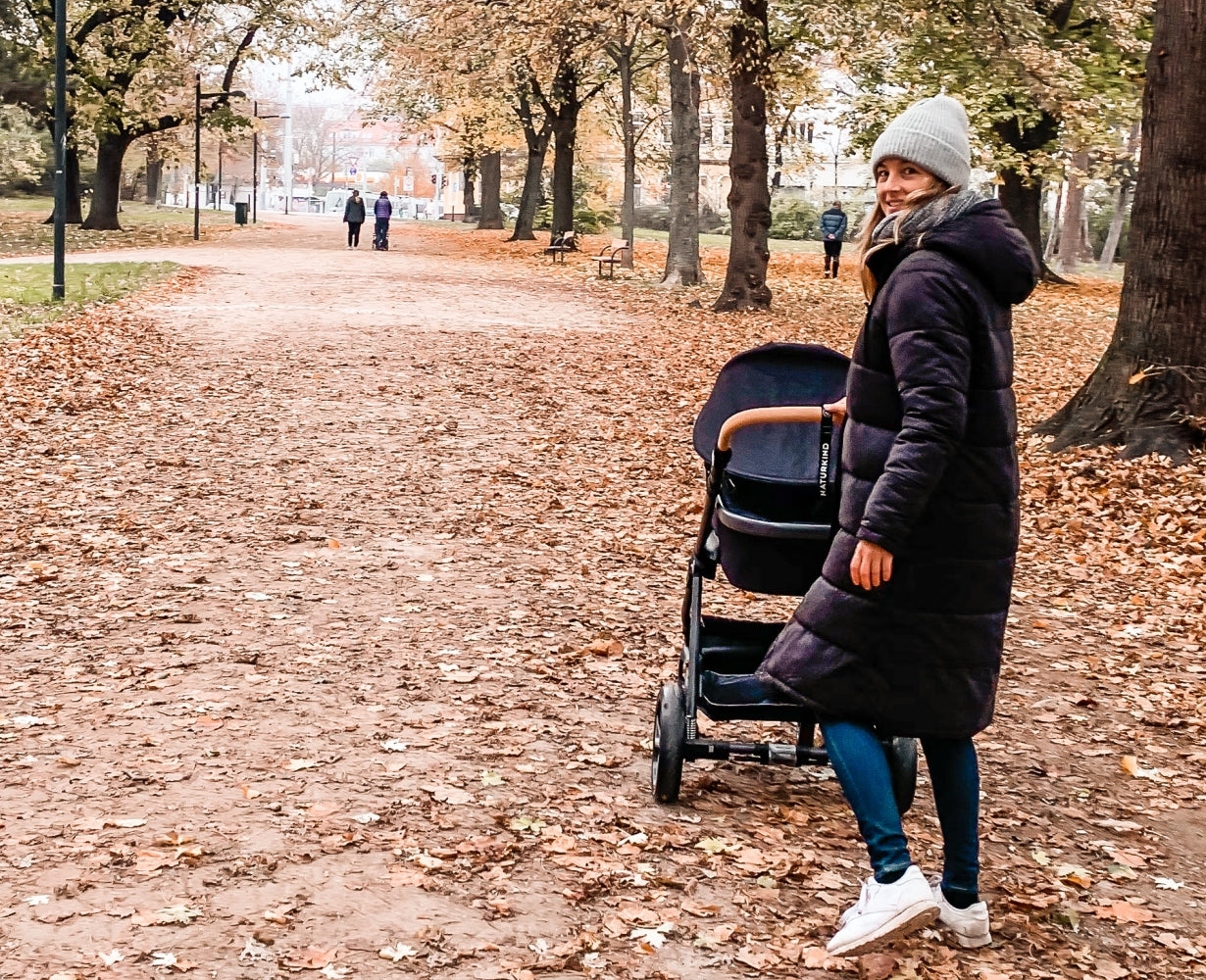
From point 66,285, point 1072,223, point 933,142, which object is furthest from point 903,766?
point 1072,223

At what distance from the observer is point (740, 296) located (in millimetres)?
23406

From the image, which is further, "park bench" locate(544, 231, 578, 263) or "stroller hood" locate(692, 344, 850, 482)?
"park bench" locate(544, 231, 578, 263)

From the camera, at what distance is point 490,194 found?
5788 cm

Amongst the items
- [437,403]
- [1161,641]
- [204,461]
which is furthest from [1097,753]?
[437,403]

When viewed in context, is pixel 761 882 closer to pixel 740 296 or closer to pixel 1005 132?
pixel 740 296

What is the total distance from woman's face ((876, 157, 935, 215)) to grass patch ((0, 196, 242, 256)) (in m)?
32.6

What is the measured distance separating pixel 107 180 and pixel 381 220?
846 centimetres

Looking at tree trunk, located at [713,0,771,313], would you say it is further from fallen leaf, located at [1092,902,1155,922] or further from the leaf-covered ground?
fallen leaf, located at [1092,902,1155,922]

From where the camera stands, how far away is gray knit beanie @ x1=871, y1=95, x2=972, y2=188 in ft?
12.0

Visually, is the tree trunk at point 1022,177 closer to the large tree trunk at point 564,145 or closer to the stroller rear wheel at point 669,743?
the large tree trunk at point 564,145

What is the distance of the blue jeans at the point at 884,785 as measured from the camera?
3.83m

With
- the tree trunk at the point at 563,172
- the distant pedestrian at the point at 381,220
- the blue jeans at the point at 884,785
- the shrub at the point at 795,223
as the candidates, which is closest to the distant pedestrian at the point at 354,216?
the distant pedestrian at the point at 381,220

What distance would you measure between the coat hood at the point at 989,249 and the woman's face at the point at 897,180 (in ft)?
0.50

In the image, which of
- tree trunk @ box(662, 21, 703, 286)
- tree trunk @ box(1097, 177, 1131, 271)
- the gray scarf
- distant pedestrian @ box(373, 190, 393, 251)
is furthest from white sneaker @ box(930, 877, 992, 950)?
tree trunk @ box(1097, 177, 1131, 271)
